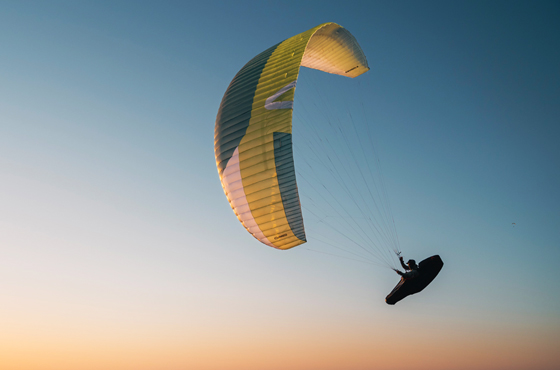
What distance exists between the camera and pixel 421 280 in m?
14.1

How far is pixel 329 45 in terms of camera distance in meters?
17.2

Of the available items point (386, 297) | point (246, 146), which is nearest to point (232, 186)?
point (246, 146)

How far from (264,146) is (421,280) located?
619 centimetres

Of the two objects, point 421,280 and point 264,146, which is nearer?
point 264,146

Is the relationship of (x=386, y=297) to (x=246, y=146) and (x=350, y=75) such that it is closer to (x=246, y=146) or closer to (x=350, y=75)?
(x=246, y=146)

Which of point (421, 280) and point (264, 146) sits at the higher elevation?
point (264, 146)

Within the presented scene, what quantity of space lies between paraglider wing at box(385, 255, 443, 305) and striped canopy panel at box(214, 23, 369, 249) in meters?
3.45

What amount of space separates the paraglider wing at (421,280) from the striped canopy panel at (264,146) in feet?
11.3

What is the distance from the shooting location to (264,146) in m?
13.0

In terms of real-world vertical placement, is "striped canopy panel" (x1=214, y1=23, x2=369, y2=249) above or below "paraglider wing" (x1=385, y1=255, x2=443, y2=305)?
above

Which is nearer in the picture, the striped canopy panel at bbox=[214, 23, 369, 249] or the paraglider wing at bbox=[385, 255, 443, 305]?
the striped canopy panel at bbox=[214, 23, 369, 249]

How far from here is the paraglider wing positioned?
14078 mm

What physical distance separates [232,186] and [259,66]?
160 inches

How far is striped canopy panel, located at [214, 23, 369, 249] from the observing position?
12.8 metres
